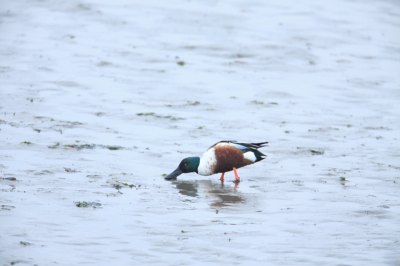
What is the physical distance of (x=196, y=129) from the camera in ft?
32.8

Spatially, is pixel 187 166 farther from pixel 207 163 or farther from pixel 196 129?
pixel 196 129

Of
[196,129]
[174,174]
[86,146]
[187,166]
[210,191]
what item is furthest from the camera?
[196,129]

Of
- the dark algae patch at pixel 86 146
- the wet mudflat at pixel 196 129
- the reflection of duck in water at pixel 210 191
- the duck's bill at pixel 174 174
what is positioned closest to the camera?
the wet mudflat at pixel 196 129

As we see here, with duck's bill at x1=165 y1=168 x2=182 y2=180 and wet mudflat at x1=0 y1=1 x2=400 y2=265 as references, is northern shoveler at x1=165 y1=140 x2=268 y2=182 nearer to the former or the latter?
duck's bill at x1=165 y1=168 x2=182 y2=180

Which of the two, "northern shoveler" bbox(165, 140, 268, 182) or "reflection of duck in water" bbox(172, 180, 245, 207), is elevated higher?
"northern shoveler" bbox(165, 140, 268, 182)

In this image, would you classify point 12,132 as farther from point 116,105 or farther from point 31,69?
point 31,69

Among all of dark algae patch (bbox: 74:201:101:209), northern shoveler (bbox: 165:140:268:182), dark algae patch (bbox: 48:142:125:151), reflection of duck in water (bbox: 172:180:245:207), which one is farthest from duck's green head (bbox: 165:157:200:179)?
dark algae patch (bbox: 74:201:101:209)

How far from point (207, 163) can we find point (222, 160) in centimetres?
18

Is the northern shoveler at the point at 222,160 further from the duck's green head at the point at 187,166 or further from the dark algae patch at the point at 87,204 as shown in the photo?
the dark algae patch at the point at 87,204

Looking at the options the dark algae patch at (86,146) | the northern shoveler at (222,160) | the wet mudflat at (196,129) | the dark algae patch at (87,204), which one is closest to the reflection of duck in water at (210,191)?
the wet mudflat at (196,129)

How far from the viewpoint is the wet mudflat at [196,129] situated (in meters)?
6.11

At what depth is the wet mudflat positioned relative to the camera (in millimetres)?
6113

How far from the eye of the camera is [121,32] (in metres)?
14.9

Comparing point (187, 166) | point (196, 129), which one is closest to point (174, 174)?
point (187, 166)
